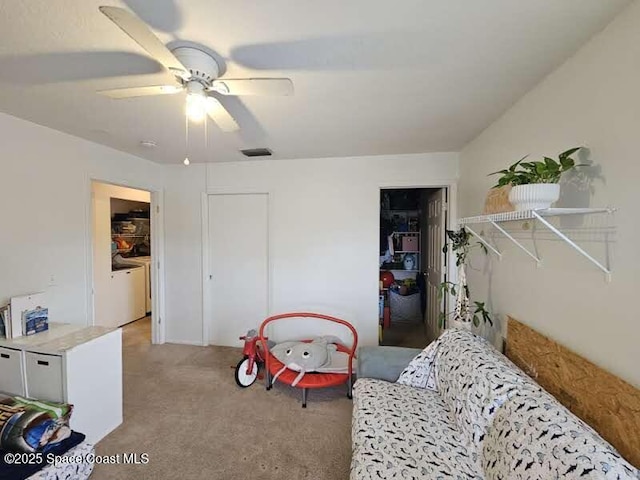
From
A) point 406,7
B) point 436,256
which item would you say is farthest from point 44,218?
point 436,256

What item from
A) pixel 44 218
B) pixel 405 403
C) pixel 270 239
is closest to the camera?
pixel 405 403

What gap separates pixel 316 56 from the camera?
1420 mm

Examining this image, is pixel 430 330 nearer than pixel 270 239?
No

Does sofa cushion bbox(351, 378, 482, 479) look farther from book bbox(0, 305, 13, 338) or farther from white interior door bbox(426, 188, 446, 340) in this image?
Result: book bbox(0, 305, 13, 338)

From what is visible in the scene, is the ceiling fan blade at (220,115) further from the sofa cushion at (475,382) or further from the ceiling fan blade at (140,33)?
the sofa cushion at (475,382)

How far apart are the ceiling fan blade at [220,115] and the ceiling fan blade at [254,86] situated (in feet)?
0.50

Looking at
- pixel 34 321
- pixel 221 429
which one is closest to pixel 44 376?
pixel 34 321

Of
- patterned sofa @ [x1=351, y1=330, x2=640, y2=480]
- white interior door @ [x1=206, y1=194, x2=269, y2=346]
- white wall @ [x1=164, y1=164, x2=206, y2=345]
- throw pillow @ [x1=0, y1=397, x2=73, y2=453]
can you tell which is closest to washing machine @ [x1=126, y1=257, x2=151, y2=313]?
white wall @ [x1=164, y1=164, x2=206, y2=345]

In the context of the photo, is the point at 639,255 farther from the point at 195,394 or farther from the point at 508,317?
the point at 195,394

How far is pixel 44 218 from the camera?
2.39 metres

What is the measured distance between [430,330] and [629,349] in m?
2.93

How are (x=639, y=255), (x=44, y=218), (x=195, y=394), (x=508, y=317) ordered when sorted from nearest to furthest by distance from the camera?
(x=639, y=255), (x=508, y=317), (x=44, y=218), (x=195, y=394)

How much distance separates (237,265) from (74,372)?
1928 millimetres

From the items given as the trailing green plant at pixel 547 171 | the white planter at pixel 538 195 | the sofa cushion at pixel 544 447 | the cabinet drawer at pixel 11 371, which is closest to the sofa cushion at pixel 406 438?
the sofa cushion at pixel 544 447
